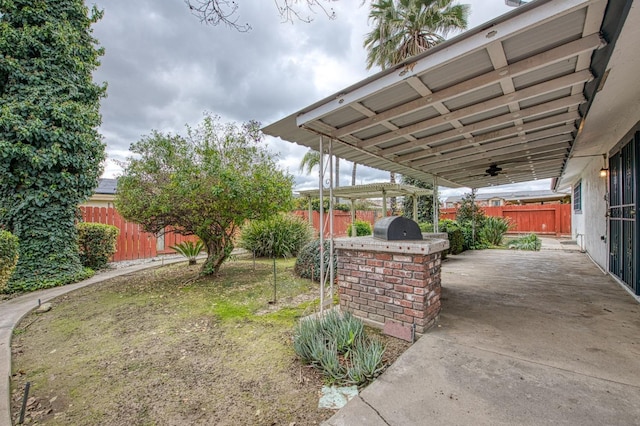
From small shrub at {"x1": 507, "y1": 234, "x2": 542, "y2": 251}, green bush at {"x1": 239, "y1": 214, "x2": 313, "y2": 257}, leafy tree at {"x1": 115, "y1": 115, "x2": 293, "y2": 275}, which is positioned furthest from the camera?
small shrub at {"x1": 507, "y1": 234, "x2": 542, "y2": 251}

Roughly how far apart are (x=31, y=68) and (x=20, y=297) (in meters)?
4.37

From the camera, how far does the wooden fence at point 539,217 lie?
49.6ft

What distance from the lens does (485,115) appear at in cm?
333

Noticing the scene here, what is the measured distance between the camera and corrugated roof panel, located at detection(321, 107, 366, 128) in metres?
3.04

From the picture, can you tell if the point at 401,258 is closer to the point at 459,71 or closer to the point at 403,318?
the point at 403,318

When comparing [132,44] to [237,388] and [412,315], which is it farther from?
[412,315]

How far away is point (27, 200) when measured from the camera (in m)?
5.33

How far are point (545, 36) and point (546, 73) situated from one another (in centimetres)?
63

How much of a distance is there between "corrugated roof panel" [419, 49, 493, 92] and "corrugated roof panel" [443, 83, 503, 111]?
0.33m

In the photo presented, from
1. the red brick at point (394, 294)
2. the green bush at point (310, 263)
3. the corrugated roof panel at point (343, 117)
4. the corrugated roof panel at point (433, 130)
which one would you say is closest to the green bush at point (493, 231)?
the green bush at point (310, 263)

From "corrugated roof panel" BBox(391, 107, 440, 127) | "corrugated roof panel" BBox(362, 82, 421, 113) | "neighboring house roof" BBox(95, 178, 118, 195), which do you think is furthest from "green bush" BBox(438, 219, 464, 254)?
"neighboring house roof" BBox(95, 178, 118, 195)

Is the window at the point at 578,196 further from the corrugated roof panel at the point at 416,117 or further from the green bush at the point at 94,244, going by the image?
the green bush at the point at 94,244

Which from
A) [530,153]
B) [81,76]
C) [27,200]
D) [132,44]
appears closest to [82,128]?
[81,76]

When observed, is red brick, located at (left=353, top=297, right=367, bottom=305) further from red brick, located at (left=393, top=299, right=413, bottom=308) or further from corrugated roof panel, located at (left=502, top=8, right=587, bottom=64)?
corrugated roof panel, located at (left=502, top=8, right=587, bottom=64)
